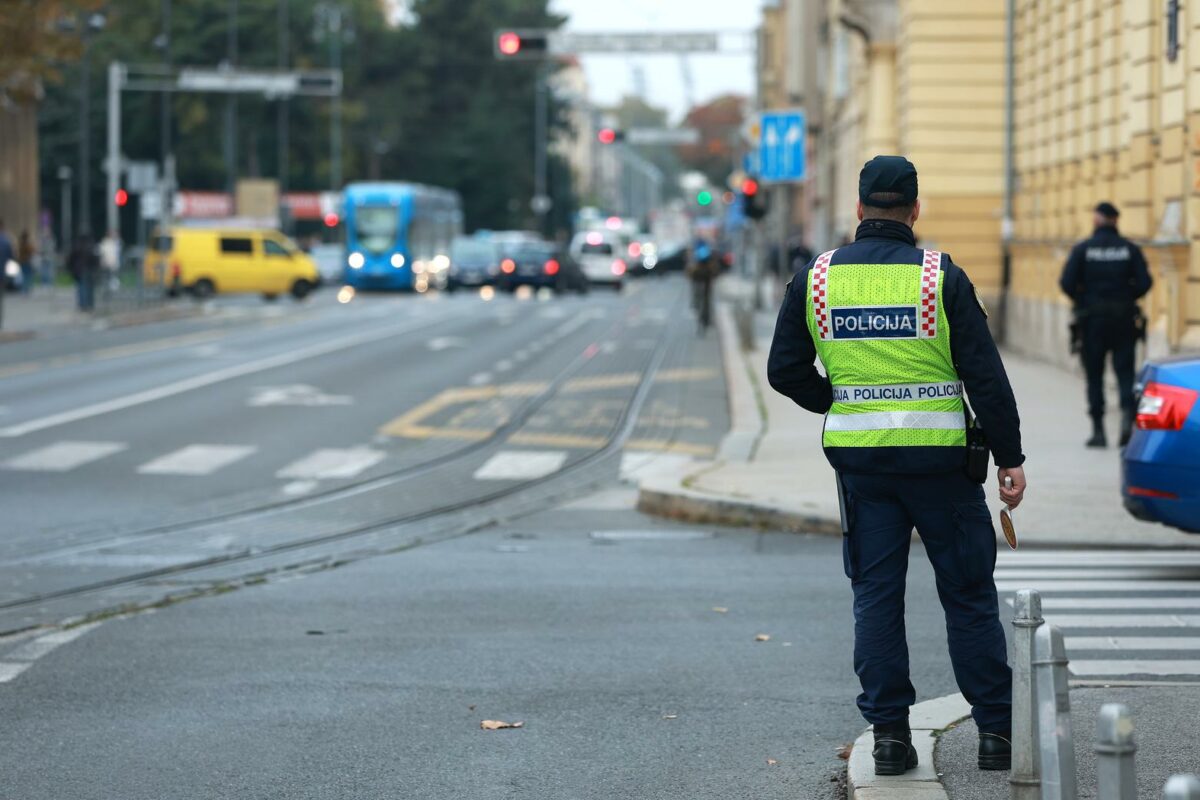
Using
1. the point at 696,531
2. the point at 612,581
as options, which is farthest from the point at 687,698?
the point at 696,531

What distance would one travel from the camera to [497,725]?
290 inches

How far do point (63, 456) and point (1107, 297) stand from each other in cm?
804

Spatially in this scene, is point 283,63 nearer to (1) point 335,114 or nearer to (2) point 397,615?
(1) point 335,114

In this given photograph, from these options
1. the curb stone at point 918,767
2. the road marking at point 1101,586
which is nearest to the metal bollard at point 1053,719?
the curb stone at point 918,767

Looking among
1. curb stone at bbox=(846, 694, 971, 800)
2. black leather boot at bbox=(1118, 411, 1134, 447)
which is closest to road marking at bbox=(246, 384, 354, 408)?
black leather boot at bbox=(1118, 411, 1134, 447)

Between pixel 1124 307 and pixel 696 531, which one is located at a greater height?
pixel 1124 307

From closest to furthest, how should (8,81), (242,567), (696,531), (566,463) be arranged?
(242,567)
(696,531)
(566,463)
(8,81)

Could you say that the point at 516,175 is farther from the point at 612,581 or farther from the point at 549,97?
the point at 612,581

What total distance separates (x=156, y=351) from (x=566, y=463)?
1577 cm

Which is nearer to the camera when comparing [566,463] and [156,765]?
[156,765]

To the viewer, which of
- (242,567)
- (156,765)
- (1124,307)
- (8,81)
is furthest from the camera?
(8,81)

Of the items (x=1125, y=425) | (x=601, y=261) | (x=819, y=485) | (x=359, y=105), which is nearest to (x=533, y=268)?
(x=601, y=261)

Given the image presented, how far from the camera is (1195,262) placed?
2023 cm

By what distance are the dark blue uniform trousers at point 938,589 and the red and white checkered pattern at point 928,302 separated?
15.7 inches
